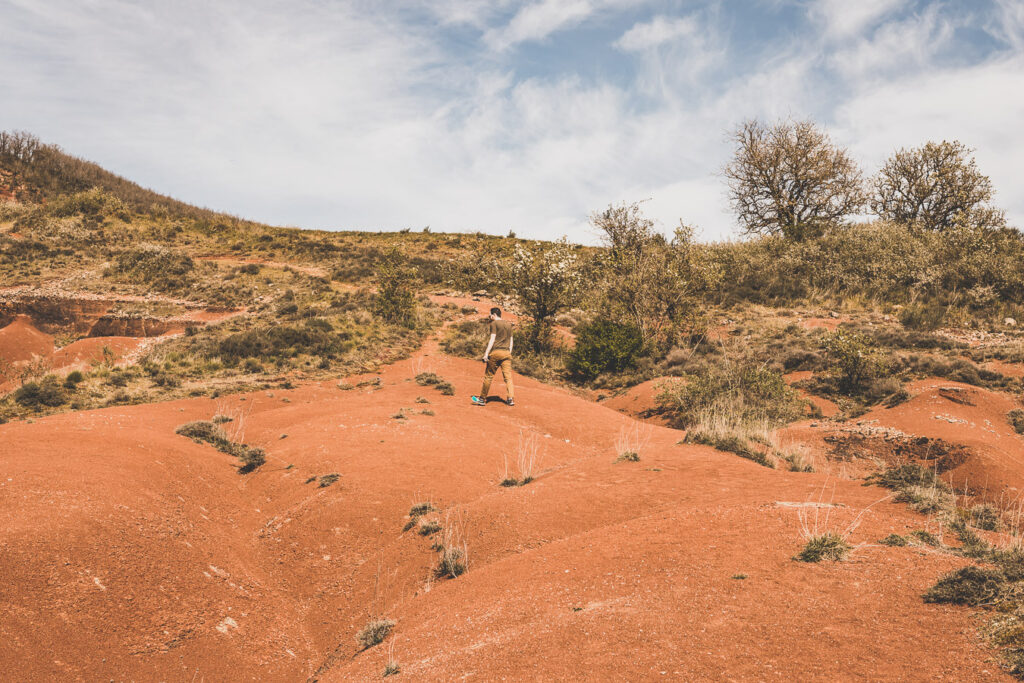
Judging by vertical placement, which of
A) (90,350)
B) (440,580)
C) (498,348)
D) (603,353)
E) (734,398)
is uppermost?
(498,348)

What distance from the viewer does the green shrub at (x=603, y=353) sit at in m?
19.8

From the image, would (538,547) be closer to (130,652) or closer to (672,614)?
(672,614)

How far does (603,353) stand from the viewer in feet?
65.1

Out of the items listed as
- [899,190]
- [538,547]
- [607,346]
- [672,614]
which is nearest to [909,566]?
[672,614]

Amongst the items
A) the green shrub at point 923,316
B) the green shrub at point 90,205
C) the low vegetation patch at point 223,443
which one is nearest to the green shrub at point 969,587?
the low vegetation patch at point 223,443

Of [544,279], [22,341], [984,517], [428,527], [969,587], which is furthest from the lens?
[22,341]

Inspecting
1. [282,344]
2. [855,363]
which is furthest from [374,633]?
[282,344]

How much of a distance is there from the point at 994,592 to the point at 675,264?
63.5 ft

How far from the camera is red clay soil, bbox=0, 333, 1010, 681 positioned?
3.71 metres

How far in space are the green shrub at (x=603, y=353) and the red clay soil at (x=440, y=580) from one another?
10.6 meters

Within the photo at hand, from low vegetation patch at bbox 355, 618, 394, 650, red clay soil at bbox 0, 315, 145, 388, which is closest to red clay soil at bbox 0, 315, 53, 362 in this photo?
red clay soil at bbox 0, 315, 145, 388

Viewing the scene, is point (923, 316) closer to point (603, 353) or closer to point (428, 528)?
point (603, 353)

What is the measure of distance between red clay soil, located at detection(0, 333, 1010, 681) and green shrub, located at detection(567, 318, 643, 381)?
10581mm

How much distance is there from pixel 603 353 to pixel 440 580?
1460cm
